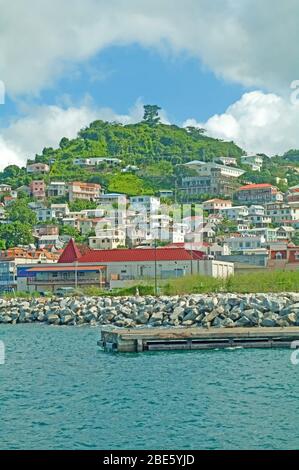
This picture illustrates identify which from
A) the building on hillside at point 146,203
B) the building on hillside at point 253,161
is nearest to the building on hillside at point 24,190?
the building on hillside at point 146,203

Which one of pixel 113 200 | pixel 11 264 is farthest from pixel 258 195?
pixel 11 264

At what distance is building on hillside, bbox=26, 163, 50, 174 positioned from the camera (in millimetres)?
130625

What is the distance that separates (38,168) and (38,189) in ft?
50.4

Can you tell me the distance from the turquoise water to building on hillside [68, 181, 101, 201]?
89.6m

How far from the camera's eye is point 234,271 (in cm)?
5738

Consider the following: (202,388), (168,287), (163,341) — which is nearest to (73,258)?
(168,287)

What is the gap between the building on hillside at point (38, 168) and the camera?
13062 centimetres

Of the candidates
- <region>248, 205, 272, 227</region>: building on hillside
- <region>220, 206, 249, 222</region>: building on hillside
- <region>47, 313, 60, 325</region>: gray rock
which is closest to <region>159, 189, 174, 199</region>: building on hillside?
<region>220, 206, 249, 222</region>: building on hillside

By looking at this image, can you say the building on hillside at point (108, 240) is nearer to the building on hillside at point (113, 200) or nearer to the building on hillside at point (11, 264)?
the building on hillside at point (11, 264)

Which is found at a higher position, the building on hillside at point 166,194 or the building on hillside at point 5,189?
the building on hillside at point 5,189

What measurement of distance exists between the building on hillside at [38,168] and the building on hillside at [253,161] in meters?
38.6

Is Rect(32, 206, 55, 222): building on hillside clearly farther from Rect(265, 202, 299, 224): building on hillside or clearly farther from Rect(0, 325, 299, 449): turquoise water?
Rect(0, 325, 299, 449): turquoise water

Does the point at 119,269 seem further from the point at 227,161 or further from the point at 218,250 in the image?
the point at 227,161

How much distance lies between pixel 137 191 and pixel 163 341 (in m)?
92.5
